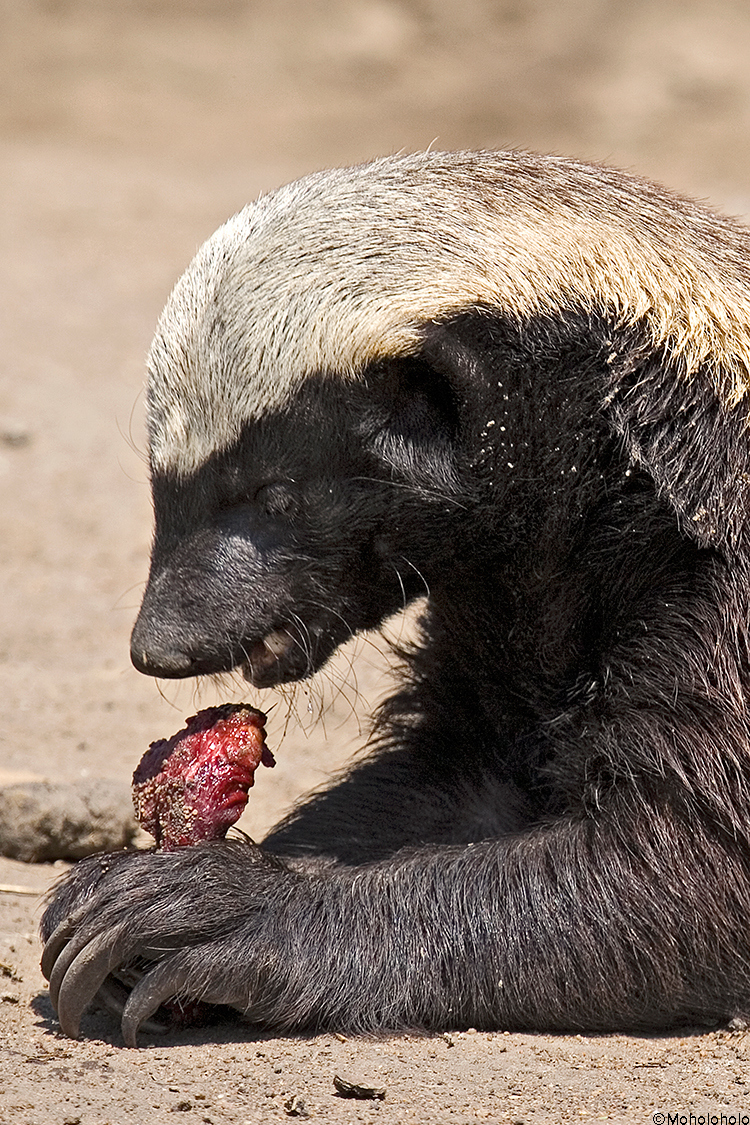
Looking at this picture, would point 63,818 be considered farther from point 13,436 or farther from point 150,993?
point 13,436

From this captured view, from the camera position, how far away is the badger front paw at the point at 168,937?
3801 millimetres

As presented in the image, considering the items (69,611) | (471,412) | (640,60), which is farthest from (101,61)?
(471,412)

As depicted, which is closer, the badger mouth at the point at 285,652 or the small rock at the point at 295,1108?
the small rock at the point at 295,1108

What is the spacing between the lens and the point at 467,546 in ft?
13.5

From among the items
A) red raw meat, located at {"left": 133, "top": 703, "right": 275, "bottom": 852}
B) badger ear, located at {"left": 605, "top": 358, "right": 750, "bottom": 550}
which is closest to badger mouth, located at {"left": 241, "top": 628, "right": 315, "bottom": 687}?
red raw meat, located at {"left": 133, "top": 703, "right": 275, "bottom": 852}

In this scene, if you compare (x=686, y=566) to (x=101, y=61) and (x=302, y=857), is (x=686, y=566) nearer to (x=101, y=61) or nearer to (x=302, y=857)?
(x=302, y=857)

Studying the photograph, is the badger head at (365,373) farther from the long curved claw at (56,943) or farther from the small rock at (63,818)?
the small rock at (63,818)

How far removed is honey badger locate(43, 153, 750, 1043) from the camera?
12.5 feet

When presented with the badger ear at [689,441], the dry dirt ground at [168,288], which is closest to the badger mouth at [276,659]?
the dry dirt ground at [168,288]

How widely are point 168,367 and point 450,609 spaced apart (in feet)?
3.58

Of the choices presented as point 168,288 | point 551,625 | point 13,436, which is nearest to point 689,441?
point 551,625

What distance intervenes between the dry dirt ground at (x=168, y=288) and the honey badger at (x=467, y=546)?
0.19 m

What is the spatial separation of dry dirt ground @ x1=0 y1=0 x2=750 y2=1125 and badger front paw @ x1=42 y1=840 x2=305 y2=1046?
5.0 inches

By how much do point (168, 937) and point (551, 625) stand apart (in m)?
1.33
